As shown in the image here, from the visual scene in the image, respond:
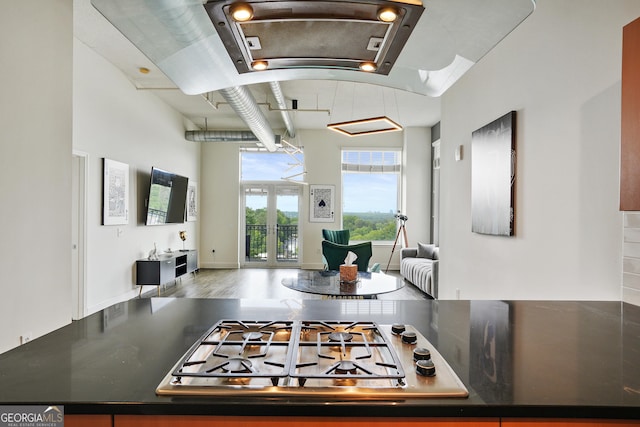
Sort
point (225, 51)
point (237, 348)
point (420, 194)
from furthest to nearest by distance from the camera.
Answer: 1. point (420, 194)
2. point (225, 51)
3. point (237, 348)

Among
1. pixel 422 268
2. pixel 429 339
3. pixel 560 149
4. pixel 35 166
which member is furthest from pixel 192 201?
pixel 429 339

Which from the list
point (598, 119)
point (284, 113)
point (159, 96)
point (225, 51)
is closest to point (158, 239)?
point (159, 96)

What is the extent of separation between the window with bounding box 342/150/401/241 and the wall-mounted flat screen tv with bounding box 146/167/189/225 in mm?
3475

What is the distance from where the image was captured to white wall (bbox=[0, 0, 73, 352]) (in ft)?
7.44

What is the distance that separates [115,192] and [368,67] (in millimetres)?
4483

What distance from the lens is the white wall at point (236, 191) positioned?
793 centimetres

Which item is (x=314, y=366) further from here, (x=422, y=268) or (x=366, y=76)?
(x=422, y=268)

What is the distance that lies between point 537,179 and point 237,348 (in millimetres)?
2269

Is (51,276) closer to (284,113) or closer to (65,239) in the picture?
(65,239)

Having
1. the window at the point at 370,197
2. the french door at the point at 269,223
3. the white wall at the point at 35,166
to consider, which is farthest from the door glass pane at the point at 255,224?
the white wall at the point at 35,166

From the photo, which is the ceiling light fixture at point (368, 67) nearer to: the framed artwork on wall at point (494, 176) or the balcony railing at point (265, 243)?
the framed artwork on wall at point (494, 176)

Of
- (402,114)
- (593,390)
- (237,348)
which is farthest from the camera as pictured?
(402,114)

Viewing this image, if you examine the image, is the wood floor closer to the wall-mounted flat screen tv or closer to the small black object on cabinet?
the small black object on cabinet

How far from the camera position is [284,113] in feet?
19.5
